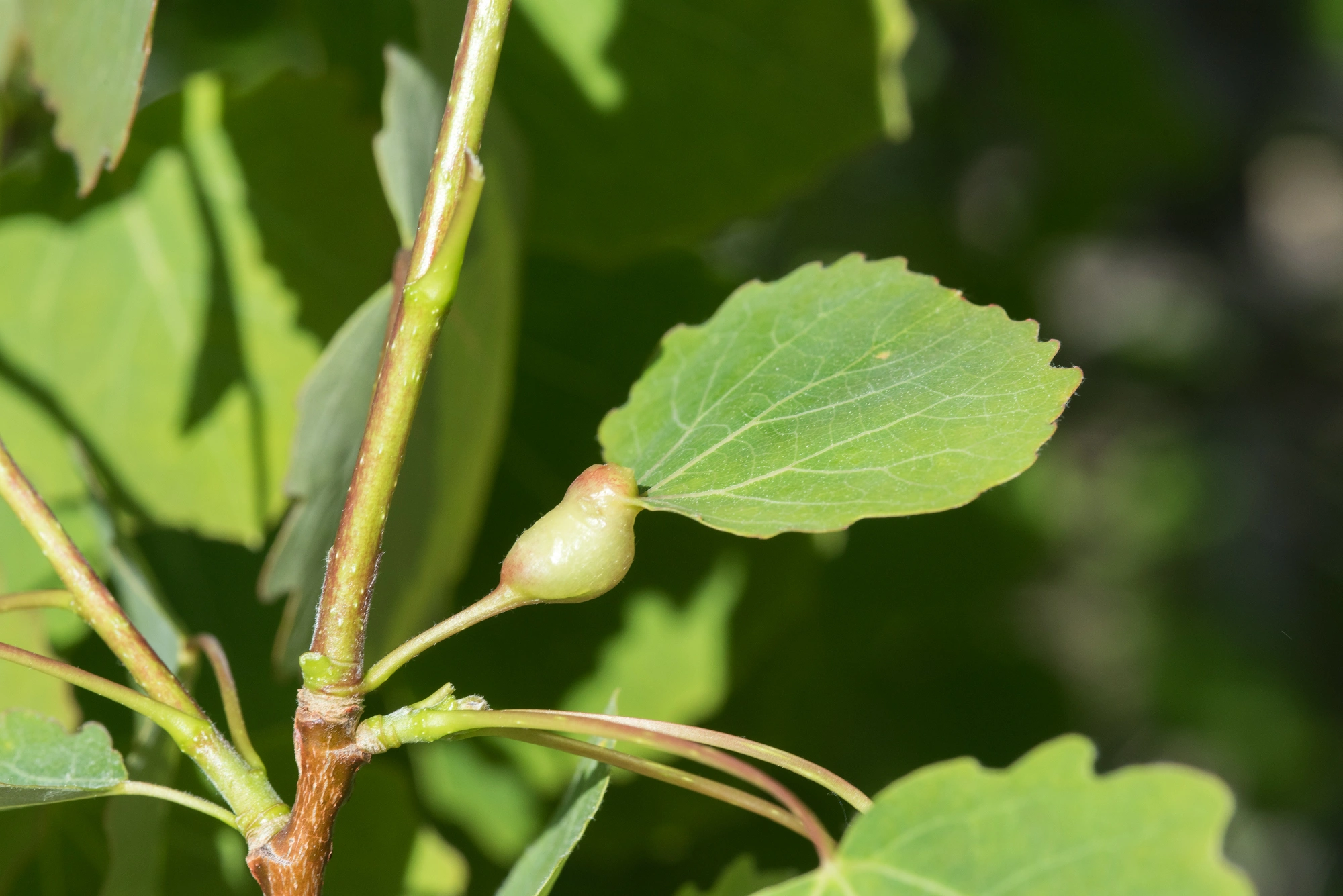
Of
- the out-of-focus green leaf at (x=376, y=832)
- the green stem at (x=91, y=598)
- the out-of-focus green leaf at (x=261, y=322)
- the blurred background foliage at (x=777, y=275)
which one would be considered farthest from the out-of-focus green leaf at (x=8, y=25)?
the out-of-focus green leaf at (x=376, y=832)

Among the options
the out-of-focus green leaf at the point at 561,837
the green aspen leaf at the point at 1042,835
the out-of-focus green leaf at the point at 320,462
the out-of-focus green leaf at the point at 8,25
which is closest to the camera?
the green aspen leaf at the point at 1042,835

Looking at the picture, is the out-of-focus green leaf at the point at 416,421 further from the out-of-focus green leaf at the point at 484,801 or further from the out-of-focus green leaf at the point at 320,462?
the out-of-focus green leaf at the point at 484,801

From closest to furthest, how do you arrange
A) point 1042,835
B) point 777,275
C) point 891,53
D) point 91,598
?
point 1042,835 < point 91,598 < point 891,53 < point 777,275

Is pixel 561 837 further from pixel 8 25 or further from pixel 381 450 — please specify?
pixel 8 25

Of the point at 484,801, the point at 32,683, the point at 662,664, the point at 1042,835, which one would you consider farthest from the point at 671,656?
the point at 1042,835

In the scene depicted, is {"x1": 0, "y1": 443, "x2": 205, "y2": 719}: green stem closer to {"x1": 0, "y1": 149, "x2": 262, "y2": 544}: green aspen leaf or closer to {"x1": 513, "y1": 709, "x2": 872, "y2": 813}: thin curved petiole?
{"x1": 513, "y1": 709, "x2": 872, "y2": 813}: thin curved petiole

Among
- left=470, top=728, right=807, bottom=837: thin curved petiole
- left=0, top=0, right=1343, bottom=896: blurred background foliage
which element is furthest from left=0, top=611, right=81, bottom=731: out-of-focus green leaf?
left=470, top=728, right=807, bottom=837: thin curved petiole

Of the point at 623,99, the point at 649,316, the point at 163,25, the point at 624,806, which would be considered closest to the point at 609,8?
the point at 623,99
